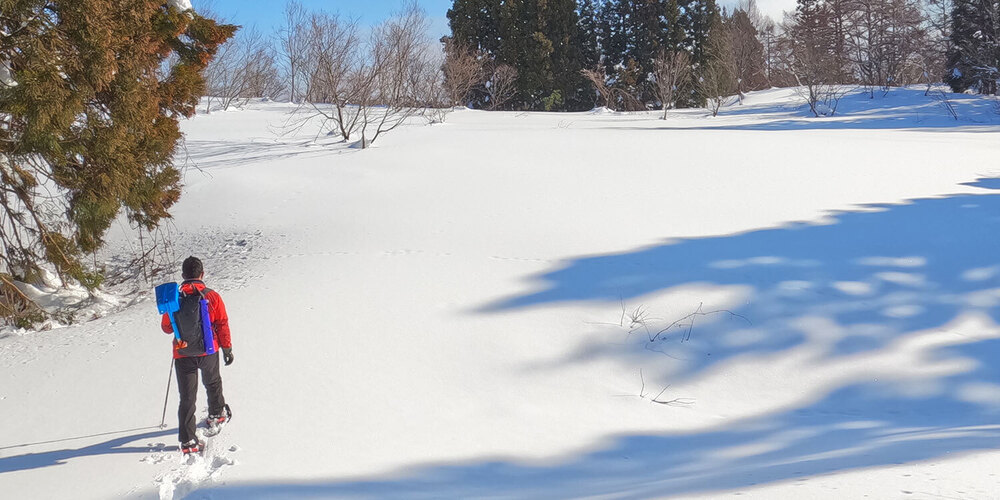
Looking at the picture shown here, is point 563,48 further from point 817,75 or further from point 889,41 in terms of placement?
point 889,41

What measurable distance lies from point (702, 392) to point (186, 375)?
154 inches

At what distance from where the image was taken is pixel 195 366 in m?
4.59

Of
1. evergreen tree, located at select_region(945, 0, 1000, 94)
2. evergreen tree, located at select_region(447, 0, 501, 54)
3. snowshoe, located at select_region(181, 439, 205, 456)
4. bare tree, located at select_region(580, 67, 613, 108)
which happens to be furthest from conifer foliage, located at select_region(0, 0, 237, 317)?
evergreen tree, located at select_region(447, 0, 501, 54)

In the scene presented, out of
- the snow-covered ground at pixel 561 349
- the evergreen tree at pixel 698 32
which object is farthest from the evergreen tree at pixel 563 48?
the snow-covered ground at pixel 561 349

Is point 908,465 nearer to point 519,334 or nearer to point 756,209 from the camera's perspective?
point 519,334

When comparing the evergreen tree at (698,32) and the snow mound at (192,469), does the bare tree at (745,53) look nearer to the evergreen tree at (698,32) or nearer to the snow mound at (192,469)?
the evergreen tree at (698,32)

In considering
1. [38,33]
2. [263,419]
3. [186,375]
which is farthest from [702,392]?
[38,33]

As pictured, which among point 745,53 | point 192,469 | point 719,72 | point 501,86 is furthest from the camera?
point 745,53

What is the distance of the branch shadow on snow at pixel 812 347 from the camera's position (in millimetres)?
4109

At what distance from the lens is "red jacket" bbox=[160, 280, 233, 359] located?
4.54 metres

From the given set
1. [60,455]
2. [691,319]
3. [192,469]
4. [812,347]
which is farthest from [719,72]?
[60,455]

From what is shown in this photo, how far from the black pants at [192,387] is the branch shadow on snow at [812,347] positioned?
25.7 inches

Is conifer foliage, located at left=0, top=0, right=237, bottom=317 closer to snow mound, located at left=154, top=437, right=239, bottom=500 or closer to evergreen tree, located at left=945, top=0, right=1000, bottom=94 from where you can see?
snow mound, located at left=154, top=437, right=239, bottom=500

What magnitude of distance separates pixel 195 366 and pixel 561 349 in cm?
306
